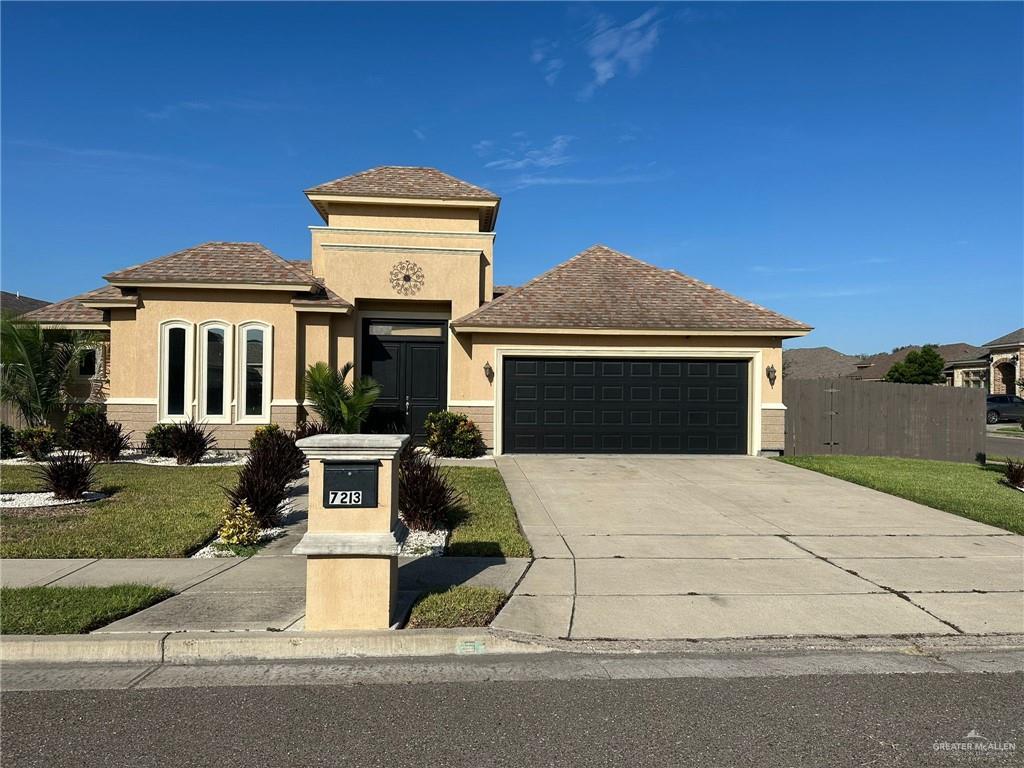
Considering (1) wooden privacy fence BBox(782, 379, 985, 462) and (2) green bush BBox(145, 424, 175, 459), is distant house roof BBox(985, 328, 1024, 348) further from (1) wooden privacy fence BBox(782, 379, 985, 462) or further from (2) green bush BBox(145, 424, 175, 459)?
(2) green bush BBox(145, 424, 175, 459)

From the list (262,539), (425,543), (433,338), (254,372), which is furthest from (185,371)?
(425,543)

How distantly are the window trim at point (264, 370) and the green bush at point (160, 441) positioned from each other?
1.55 metres

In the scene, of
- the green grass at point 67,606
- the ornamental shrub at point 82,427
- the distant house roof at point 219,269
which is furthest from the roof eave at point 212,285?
the green grass at point 67,606

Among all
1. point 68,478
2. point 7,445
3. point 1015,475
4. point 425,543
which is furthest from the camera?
point 7,445

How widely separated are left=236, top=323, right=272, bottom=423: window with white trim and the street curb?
10873 mm

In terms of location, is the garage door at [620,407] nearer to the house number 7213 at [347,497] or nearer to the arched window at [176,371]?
the arched window at [176,371]

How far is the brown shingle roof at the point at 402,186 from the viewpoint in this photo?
17.0m

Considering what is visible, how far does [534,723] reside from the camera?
3.99 metres

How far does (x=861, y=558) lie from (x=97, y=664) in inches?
285

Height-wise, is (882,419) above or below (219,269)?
below

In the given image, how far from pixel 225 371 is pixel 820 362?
66653 millimetres

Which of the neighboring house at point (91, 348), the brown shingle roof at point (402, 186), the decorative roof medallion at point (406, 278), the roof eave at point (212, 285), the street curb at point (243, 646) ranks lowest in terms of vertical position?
the street curb at point (243, 646)

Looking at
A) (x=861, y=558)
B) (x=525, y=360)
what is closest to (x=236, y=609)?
(x=861, y=558)

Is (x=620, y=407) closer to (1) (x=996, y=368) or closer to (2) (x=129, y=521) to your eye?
(2) (x=129, y=521)
